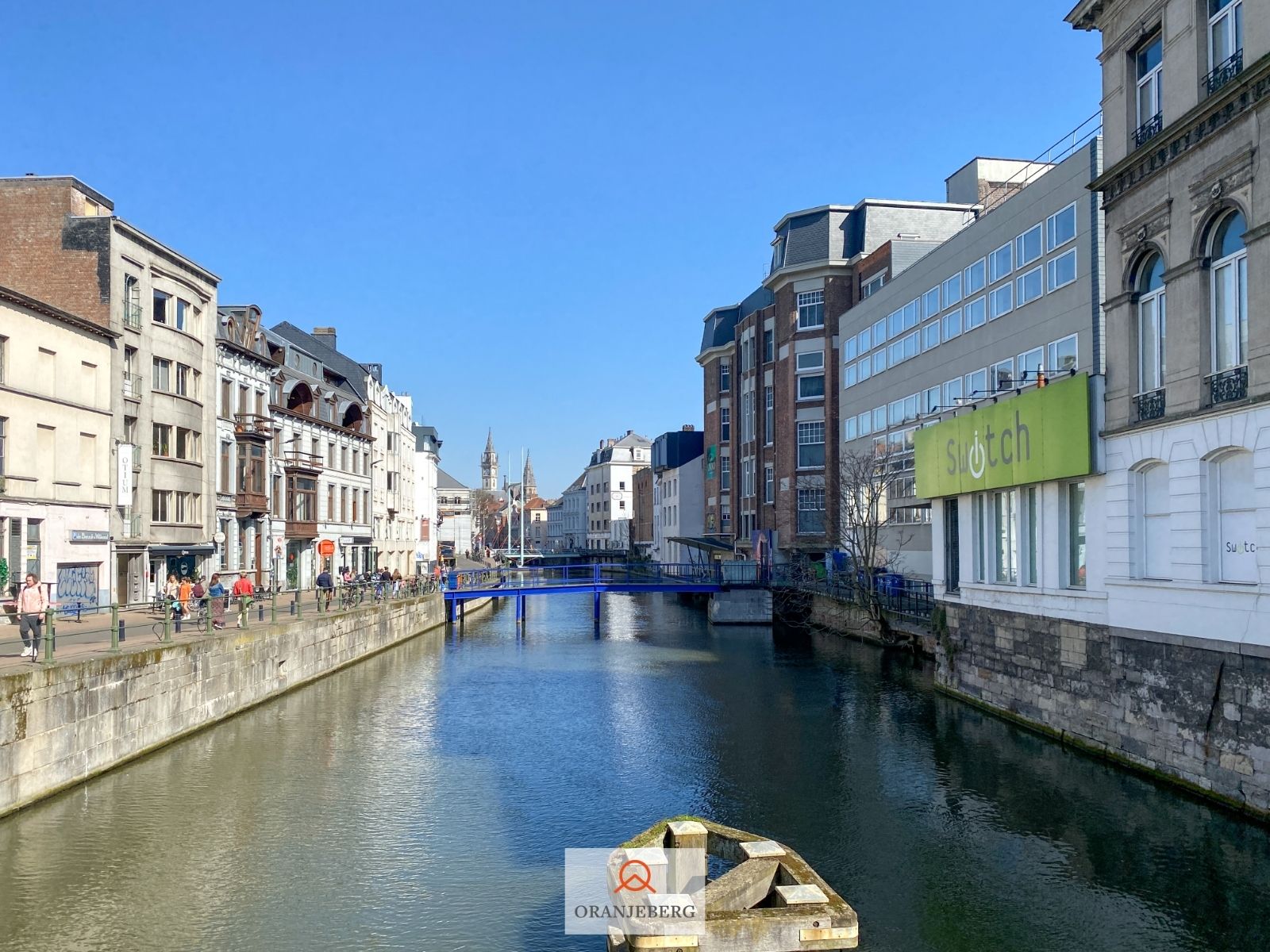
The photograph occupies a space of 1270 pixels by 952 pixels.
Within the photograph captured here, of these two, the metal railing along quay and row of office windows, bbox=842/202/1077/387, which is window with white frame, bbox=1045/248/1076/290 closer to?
row of office windows, bbox=842/202/1077/387

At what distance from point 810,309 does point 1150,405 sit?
37.0 meters

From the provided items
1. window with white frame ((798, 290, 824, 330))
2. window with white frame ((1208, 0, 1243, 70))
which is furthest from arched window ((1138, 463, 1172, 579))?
window with white frame ((798, 290, 824, 330))

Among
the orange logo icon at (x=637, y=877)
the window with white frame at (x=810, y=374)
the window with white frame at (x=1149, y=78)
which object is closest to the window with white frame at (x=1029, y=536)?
the window with white frame at (x=1149, y=78)

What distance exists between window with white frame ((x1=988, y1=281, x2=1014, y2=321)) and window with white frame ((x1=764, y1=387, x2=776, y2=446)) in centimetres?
2789

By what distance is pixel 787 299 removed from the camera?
5494 cm

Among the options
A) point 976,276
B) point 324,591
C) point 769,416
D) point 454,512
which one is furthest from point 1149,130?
point 454,512

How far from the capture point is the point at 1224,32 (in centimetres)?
1585

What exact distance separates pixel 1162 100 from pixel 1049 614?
33.4 ft

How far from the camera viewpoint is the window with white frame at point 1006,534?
23.2 meters

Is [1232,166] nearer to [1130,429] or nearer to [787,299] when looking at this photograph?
[1130,429]

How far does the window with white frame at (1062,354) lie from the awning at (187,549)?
28.0 m

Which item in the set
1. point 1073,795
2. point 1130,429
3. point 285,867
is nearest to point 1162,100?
point 1130,429

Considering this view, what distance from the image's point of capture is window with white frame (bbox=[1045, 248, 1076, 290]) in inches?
1039

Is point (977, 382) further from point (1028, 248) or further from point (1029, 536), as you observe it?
point (1029, 536)
